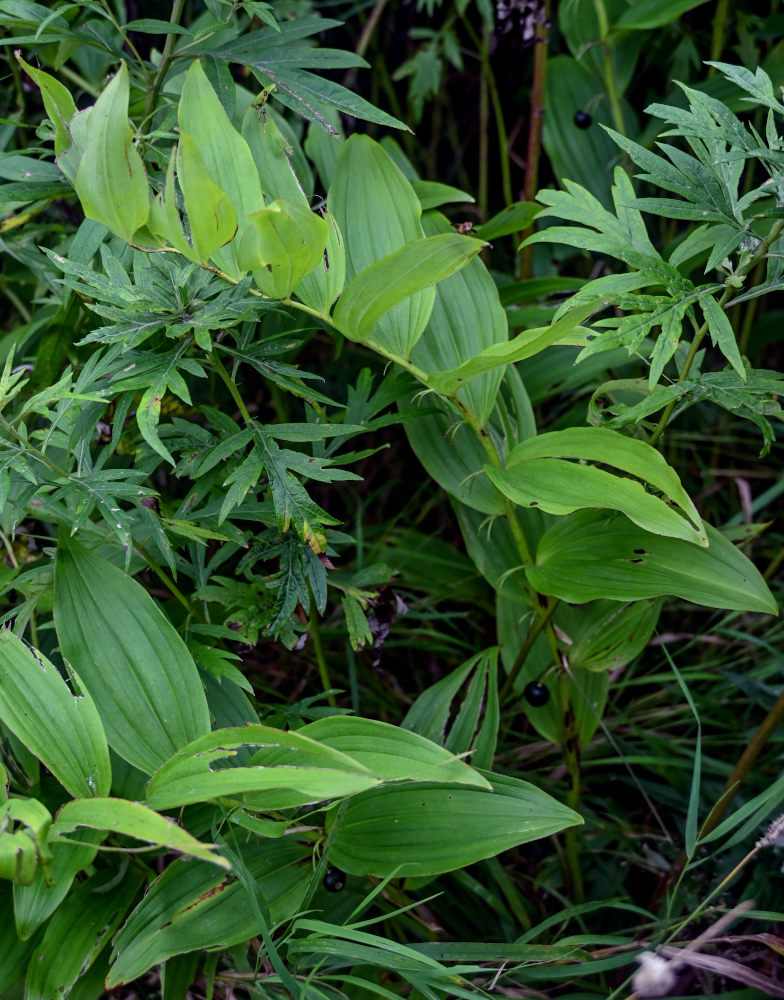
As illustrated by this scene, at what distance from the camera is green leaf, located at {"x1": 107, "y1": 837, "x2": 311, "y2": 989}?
75cm

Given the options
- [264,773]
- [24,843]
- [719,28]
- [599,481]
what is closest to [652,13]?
[719,28]

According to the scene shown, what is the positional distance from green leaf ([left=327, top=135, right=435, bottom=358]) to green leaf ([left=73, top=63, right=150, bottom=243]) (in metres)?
0.32

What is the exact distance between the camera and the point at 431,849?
0.82 metres

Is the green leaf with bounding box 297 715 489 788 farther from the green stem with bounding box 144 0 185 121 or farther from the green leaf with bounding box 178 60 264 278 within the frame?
the green stem with bounding box 144 0 185 121

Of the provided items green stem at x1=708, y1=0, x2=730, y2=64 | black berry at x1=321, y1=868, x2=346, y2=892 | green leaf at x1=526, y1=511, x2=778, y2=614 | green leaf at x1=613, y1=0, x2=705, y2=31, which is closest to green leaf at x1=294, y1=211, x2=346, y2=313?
green leaf at x1=526, y1=511, x2=778, y2=614

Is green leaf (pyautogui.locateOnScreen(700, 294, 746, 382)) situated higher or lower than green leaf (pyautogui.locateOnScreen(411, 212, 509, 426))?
higher

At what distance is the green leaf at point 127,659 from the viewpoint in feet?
2.62

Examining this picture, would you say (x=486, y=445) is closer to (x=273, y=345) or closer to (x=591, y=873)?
(x=273, y=345)

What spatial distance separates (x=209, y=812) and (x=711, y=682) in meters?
0.80

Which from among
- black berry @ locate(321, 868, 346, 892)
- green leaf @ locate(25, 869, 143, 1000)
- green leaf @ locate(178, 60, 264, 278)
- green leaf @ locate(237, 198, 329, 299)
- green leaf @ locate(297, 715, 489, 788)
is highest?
green leaf @ locate(178, 60, 264, 278)

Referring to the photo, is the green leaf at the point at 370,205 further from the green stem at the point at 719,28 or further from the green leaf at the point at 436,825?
the green stem at the point at 719,28

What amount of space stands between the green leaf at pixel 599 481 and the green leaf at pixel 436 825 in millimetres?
281

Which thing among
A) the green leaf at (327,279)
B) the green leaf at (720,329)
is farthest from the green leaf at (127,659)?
the green leaf at (720,329)

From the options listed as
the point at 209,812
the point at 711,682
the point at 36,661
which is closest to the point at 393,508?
the point at 711,682
